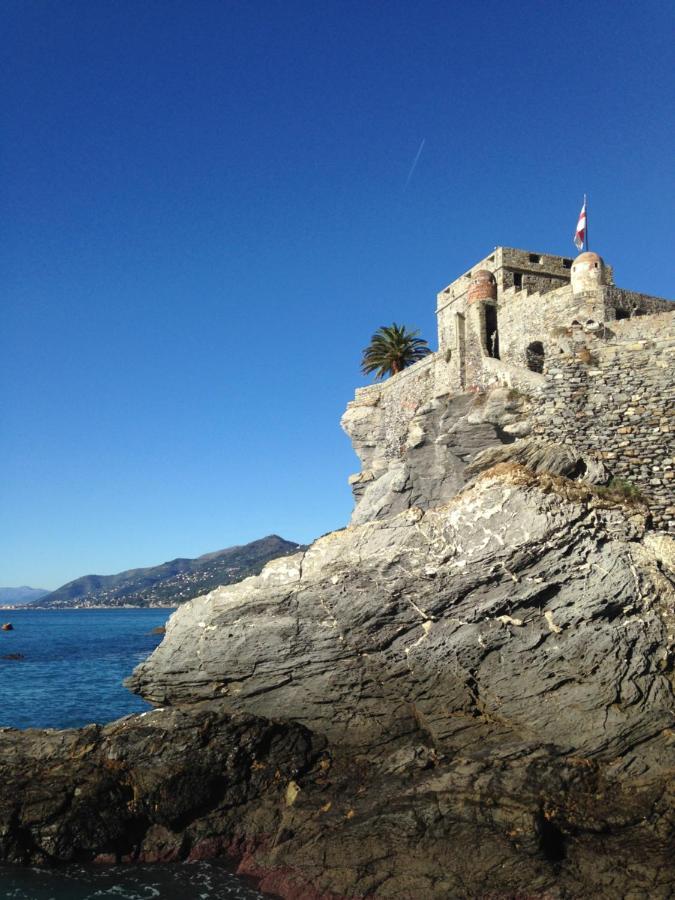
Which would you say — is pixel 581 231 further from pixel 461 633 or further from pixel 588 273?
pixel 461 633

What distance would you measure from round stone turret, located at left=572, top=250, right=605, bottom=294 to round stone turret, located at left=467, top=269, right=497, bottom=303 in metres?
3.92

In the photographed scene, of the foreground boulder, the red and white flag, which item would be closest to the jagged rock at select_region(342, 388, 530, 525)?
the foreground boulder

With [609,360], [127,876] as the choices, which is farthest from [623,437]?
[127,876]

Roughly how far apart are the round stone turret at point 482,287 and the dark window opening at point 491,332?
0.67 m

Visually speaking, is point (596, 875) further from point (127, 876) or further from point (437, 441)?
point (437, 441)

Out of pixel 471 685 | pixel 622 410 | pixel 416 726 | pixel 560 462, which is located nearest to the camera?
pixel 471 685

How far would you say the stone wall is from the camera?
14.0m

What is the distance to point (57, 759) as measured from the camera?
12.9 metres

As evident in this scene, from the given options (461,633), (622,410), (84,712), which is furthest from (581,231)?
(84,712)

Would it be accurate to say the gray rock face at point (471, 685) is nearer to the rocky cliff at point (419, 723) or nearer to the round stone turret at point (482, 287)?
the rocky cliff at point (419, 723)

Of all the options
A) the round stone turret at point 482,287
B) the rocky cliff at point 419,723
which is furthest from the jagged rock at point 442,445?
the rocky cliff at point 419,723

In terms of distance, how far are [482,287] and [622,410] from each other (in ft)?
47.6

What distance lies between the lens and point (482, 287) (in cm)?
2759

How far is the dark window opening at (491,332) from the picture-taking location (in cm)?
2678
